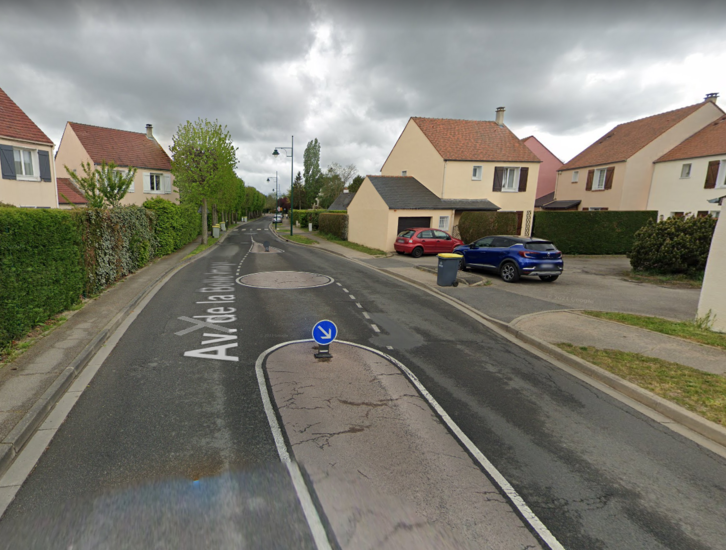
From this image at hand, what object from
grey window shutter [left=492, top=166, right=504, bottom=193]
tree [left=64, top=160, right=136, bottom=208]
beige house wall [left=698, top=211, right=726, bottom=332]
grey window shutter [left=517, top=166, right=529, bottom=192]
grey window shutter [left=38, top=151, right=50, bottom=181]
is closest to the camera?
beige house wall [left=698, top=211, right=726, bottom=332]

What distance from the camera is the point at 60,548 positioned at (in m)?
2.85

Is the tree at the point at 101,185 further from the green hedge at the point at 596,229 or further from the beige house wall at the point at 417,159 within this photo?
the green hedge at the point at 596,229

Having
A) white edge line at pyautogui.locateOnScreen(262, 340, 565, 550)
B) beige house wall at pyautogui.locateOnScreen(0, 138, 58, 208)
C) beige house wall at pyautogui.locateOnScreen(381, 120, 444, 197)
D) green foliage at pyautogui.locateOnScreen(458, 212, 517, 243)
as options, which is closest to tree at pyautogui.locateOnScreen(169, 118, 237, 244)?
beige house wall at pyautogui.locateOnScreen(0, 138, 58, 208)

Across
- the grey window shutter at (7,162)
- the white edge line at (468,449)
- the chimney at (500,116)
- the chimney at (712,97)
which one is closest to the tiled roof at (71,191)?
the grey window shutter at (7,162)

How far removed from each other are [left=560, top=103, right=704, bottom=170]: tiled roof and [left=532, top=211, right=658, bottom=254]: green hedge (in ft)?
25.5

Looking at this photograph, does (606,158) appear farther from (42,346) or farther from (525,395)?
(42,346)

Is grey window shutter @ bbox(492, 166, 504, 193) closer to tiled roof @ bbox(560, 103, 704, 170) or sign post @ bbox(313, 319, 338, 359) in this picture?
tiled roof @ bbox(560, 103, 704, 170)

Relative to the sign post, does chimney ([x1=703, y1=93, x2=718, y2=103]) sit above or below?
above

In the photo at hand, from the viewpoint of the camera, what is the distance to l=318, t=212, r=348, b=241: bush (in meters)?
32.0

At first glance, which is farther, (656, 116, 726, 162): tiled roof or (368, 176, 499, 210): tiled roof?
(368, 176, 499, 210): tiled roof

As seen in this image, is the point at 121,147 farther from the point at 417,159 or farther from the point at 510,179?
the point at 510,179

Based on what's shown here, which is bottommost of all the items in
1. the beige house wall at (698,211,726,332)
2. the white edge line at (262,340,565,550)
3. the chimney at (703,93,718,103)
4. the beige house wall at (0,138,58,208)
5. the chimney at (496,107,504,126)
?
the white edge line at (262,340,565,550)

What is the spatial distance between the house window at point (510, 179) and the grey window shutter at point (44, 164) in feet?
92.6

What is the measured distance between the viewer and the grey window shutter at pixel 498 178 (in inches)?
1057
